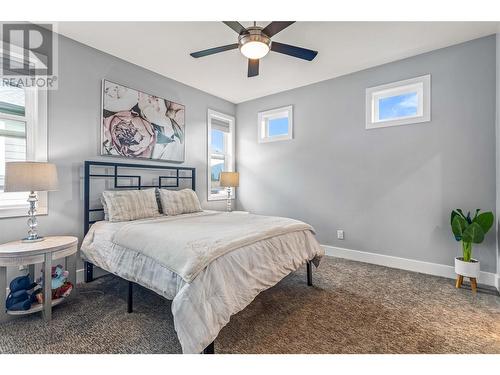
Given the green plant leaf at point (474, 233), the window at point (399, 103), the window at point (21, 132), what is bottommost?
the green plant leaf at point (474, 233)

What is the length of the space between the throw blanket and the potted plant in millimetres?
1664

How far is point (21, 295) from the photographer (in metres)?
1.98

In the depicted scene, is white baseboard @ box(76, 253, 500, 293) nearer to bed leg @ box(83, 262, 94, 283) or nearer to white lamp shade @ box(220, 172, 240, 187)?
bed leg @ box(83, 262, 94, 283)

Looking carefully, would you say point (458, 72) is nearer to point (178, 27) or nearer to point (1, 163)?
point (178, 27)

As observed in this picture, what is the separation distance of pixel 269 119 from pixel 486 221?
3.42 m

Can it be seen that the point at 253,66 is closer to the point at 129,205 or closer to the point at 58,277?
the point at 129,205

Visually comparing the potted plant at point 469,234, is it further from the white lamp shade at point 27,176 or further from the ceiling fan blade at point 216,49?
the white lamp shade at point 27,176

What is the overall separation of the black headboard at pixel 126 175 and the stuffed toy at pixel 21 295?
774 millimetres

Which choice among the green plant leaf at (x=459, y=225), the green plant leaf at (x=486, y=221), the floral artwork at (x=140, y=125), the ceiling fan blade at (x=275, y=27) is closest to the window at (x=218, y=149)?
the floral artwork at (x=140, y=125)

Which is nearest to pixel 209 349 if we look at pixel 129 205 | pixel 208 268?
pixel 208 268

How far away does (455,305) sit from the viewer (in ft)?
7.28

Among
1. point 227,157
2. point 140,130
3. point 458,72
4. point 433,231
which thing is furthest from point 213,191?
point 458,72

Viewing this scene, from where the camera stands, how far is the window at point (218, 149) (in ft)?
14.6
